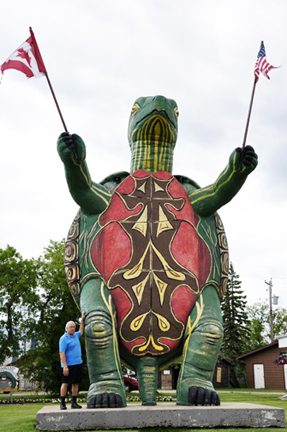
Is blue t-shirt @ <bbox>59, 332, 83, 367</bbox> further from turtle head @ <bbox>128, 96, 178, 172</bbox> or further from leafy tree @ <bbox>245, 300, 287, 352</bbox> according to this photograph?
leafy tree @ <bbox>245, 300, 287, 352</bbox>

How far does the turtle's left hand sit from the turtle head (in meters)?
1.08

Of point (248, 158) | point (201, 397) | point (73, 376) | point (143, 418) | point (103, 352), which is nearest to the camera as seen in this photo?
point (143, 418)

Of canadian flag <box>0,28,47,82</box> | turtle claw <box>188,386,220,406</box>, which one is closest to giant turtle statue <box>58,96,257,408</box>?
turtle claw <box>188,386,220,406</box>

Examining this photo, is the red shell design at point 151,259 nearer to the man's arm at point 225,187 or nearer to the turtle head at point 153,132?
the man's arm at point 225,187

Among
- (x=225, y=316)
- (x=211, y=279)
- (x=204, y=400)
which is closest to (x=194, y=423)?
(x=204, y=400)

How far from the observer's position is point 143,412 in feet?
13.8

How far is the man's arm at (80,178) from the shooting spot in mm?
4922

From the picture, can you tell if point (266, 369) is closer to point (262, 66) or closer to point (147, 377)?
point (147, 377)

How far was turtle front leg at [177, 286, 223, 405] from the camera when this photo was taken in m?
4.66

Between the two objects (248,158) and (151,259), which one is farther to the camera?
(151,259)

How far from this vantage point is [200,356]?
4.84 meters

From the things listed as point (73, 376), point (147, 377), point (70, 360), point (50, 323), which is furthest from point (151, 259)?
point (50, 323)

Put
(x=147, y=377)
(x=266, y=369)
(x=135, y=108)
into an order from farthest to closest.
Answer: (x=266, y=369) → (x=135, y=108) → (x=147, y=377)

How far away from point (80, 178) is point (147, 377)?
7.69 feet
